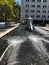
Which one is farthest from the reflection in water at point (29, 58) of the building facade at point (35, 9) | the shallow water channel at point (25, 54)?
the building facade at point (35, 9)

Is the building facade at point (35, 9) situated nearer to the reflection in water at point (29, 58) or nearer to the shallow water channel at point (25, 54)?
the shallow water channel at point (25, 54)

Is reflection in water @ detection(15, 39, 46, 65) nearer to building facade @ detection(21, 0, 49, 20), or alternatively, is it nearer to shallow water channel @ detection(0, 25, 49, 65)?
shallow water channel @ detection(0, 25, 49, 65)

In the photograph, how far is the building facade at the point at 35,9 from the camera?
159 m

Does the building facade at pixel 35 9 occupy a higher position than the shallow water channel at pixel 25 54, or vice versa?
the shallow water channel at pixel 25 54

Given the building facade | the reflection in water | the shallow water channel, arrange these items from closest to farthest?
the reflection in water → the shallow water channel → the building facade

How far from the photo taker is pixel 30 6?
16062 centimetres

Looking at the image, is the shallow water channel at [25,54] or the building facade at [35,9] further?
the building facade at [35,9]

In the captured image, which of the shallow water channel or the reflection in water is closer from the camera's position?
the reflection in water

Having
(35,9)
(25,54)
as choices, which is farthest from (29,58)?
(35,9)

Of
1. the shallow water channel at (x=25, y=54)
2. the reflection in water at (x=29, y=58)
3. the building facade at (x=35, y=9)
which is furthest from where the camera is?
the building facade at (x=35, y=9)

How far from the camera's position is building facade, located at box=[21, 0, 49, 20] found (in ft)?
523

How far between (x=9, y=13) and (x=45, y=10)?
3863 inches

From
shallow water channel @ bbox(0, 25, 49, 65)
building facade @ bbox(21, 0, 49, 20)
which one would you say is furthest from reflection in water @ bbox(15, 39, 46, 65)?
building facade @ bbox(21, 0, 49, 20)

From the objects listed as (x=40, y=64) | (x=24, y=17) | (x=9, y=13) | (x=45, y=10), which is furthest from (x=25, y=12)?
(x=40, y=64)
